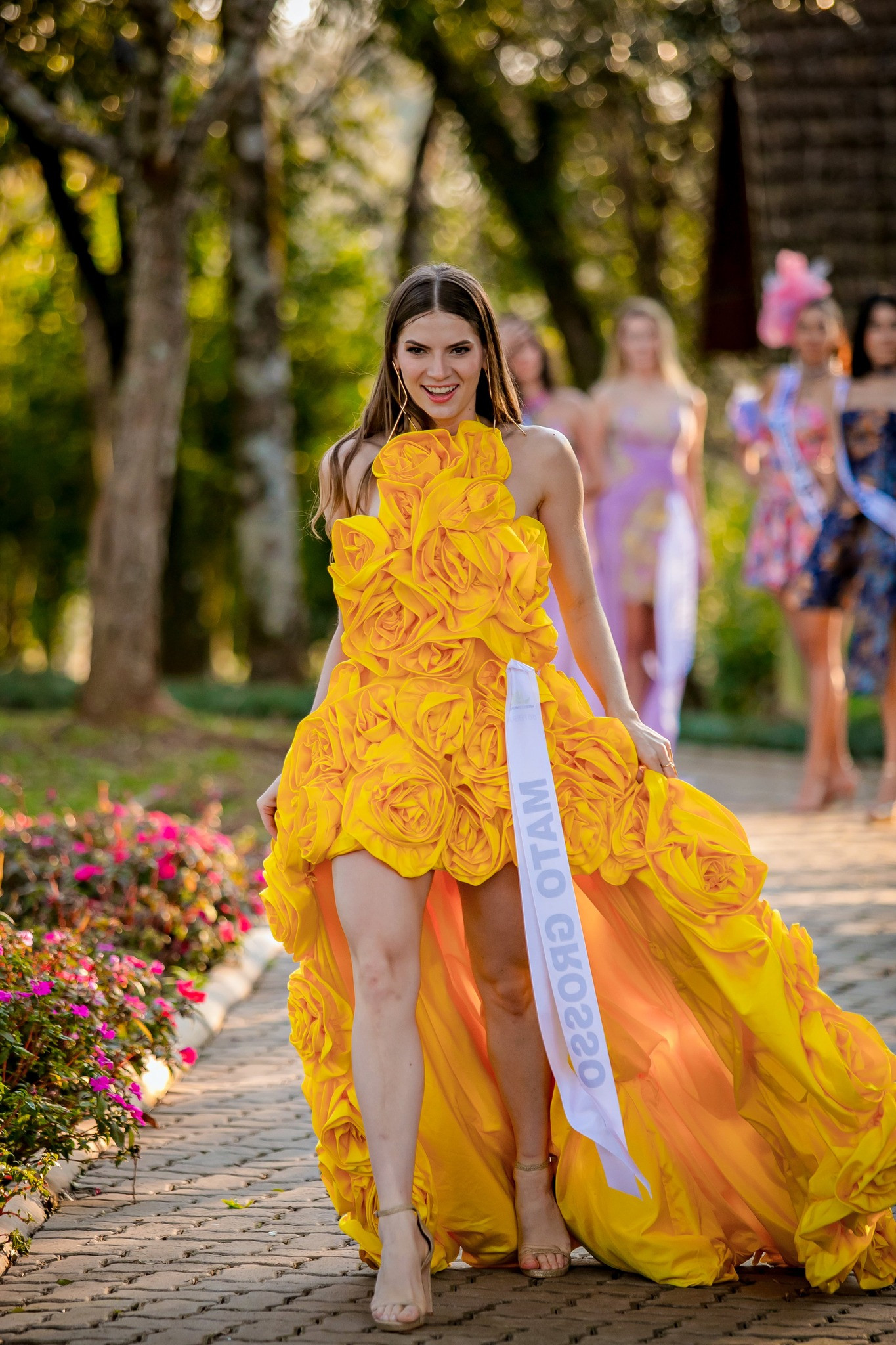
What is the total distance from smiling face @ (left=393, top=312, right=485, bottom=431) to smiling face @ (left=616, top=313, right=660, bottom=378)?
19.9 feet

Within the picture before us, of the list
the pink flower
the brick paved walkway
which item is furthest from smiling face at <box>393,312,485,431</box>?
the pink flower

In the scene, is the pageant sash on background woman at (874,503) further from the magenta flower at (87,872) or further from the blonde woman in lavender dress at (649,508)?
the magenta flower at (87,872)

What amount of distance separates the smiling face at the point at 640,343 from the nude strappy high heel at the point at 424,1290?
272 inches

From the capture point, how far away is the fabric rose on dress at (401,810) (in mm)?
3291

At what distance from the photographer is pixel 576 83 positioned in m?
19.9

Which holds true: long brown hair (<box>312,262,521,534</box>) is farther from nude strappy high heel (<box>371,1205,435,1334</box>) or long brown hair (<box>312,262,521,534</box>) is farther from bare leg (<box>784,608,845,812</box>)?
bare leg (<box>784,608,845,812</box>)

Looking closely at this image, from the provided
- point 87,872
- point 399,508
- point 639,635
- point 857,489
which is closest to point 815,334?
point 857,489

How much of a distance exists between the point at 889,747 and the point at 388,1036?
6.68 metres

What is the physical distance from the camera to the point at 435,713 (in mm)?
3428

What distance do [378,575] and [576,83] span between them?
1771 cm

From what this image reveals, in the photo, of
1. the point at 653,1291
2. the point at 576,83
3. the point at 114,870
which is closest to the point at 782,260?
the point at 114,870

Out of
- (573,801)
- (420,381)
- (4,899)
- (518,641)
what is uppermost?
(420,381)

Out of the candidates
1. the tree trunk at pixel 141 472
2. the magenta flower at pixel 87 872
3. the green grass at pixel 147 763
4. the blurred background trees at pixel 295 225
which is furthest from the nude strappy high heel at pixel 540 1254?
the tree trunk at pixel 141 472

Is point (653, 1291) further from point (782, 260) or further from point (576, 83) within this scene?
point (576, 83)
